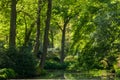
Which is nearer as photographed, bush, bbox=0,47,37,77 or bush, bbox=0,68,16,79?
bush, bbox=0,68,16,79

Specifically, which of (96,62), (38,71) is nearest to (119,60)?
(96,62)

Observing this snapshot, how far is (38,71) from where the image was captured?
32531mm

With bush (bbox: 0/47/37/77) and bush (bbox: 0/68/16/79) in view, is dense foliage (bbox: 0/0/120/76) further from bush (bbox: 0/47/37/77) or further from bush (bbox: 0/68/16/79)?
bush (bbox: 0/68/16/79)

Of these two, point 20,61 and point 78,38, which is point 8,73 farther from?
point 78,38

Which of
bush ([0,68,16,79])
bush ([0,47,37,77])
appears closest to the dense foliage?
bush ([0,47,37,77])

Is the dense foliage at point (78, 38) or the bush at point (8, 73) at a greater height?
the dense foliage at point (78, 38)

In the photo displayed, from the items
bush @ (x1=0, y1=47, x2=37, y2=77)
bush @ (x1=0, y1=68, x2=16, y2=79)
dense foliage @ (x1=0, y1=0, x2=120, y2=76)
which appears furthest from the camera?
dense foliage @ (x1=0, y1=0, x2=120, y2=76)

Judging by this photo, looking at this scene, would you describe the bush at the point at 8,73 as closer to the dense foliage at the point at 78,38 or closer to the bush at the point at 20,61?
the bush at the point at 20,61

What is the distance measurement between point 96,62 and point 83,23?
1123 cm

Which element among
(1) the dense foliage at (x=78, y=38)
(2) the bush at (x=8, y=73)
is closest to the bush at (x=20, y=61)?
(1) the dense foliage at (x=78, y=38)

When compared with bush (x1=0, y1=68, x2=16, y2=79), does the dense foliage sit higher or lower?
higher

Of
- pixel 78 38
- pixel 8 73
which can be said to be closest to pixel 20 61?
pixel 8 73

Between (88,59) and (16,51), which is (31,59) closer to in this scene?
(16,51)

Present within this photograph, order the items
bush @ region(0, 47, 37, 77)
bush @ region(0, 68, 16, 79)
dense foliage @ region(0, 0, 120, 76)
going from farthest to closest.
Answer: dense foliage @ region(0, 0, 120, 76) < bush @ region(0, 47, 37, 77) < bush @ region(0, 68, 16, 79)
